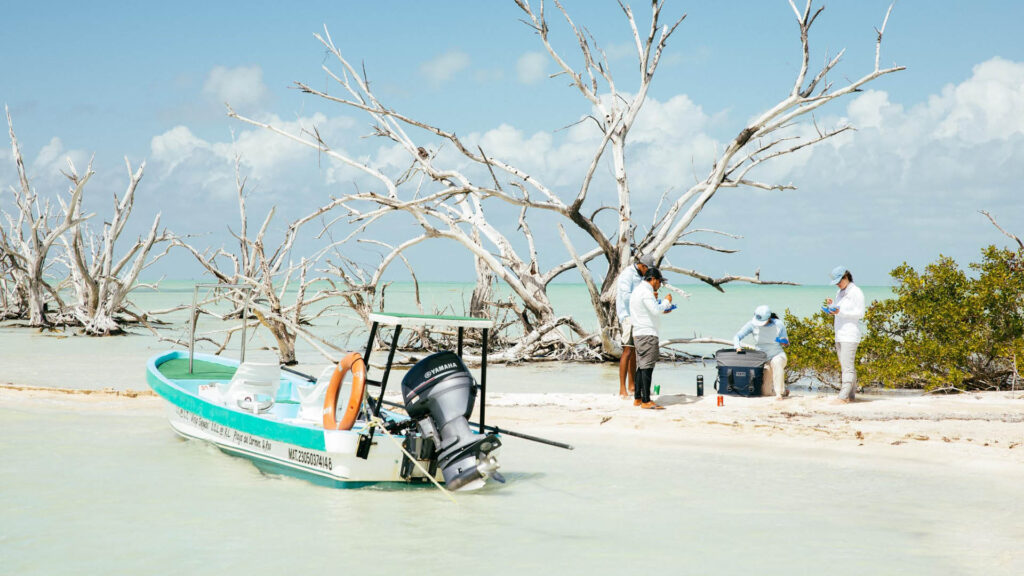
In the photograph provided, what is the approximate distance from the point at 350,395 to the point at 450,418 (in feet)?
3.08

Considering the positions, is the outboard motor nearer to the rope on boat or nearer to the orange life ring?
the rope on boat

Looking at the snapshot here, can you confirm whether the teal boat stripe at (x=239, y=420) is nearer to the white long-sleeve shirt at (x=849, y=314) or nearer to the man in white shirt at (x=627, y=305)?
the man in white shirt at (x=627, y=305)

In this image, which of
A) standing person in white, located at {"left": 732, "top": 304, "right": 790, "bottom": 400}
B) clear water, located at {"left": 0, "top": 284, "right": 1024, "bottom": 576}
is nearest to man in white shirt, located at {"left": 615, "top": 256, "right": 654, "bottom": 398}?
standing person in white, located at {"left": 732, "top": 304, "right": 790, "bottom": 400}

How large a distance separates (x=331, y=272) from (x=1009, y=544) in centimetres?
1254

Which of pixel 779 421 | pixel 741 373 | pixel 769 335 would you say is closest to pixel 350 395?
pixel 779 421

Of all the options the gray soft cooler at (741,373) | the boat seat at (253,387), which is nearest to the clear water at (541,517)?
the boat seat at (253,387)

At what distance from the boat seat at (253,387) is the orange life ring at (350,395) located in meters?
1.68

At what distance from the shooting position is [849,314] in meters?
10.1

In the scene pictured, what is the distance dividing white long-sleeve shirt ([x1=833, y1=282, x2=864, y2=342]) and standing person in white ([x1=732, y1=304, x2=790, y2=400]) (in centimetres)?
Answer: 70

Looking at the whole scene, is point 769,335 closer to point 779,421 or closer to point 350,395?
point 779,421

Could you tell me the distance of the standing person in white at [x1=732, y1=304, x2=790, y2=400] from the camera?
10750mm

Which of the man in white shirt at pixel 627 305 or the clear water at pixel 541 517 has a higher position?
the man in white shirt at pixel 627 305

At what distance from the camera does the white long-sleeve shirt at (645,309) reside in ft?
32.3

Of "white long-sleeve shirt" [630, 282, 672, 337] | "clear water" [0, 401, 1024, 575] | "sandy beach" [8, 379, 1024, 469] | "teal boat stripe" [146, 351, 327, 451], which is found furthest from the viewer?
"white long-sleeve shirt" [630, 282, 672, 337]
